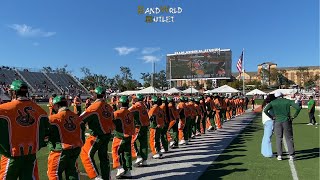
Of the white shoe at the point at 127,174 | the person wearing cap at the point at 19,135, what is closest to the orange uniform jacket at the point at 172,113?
the white shoe at the point at 127,174

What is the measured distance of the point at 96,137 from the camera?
23.8 ft

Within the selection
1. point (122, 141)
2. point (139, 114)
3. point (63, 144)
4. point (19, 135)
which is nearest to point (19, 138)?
point (19, 135)

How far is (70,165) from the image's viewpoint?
19.8 ft

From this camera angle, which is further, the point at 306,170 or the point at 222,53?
the point at 222,53

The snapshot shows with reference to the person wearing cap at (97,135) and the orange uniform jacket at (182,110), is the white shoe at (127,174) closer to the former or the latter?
the person wearing cap at (97,135)

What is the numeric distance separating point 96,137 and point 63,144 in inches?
55.5

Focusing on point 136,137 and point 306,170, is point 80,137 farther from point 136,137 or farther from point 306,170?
point 306,170

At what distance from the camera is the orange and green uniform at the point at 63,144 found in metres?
5.85

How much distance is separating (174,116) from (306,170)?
508 cm

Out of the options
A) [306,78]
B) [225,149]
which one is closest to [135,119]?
[225,149]

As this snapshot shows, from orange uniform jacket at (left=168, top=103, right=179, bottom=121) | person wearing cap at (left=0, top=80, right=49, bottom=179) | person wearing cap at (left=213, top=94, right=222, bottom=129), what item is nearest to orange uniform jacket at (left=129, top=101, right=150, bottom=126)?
orange uniform jacket at (left=168, top=103, right=179, bottom=121)

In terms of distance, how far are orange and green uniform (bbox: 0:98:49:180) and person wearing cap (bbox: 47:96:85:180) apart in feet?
2.88

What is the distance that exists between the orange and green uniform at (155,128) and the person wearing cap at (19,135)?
5872 mm

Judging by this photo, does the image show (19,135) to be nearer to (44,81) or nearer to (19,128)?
(19,128)
